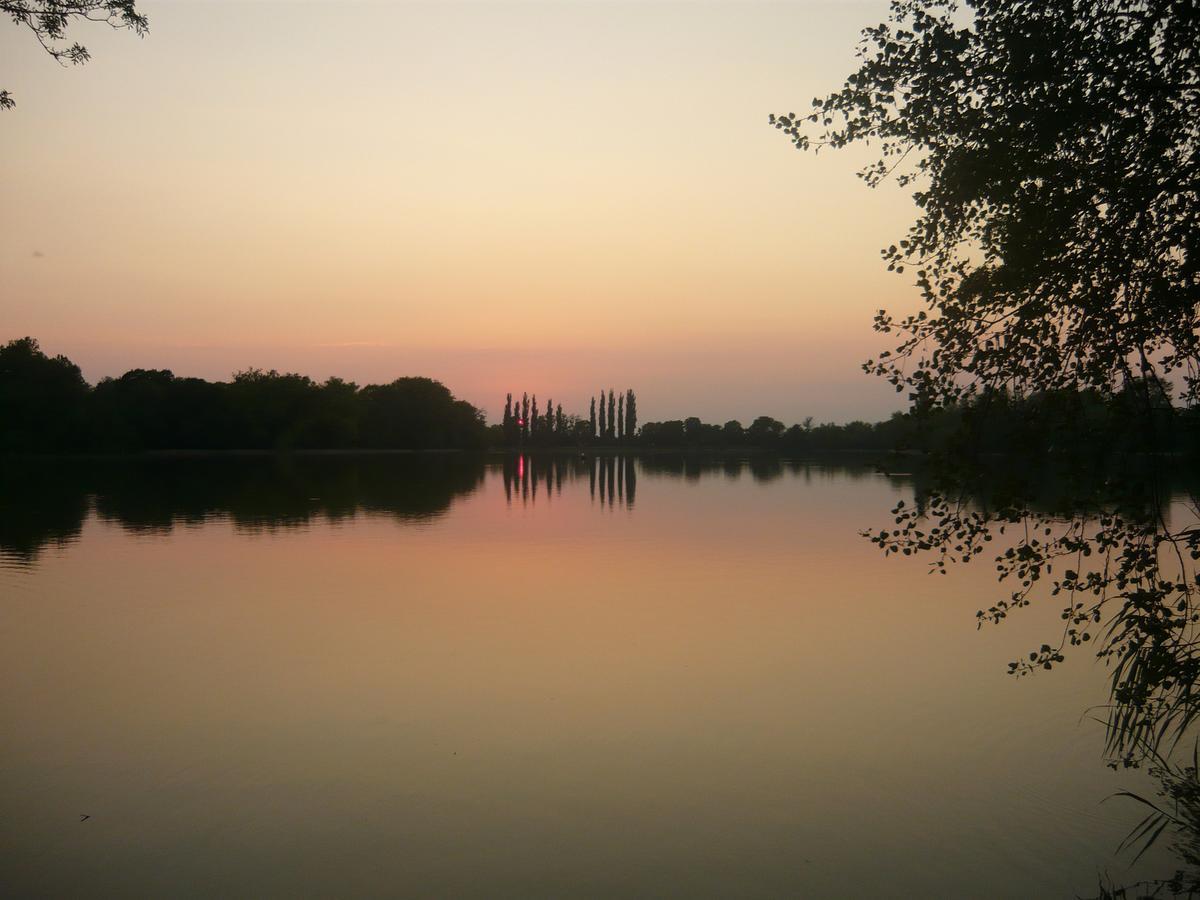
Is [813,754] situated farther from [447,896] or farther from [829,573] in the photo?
[829,573]

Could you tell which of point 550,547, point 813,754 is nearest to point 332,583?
point 550,547

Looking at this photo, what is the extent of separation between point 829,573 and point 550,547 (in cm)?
668

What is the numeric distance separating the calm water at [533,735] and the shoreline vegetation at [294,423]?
2278 centimetres

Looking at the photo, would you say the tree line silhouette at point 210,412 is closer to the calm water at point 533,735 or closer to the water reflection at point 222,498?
the water reflection at point 222,498

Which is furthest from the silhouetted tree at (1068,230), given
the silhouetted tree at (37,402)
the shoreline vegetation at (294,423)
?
the silhouetted tree at (37,402)

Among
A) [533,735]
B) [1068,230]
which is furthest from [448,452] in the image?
[1068,230]

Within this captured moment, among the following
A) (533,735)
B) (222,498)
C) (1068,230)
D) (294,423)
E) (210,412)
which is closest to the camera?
(1068,230)

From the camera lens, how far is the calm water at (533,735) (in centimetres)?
607

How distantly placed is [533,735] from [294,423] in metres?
98.2

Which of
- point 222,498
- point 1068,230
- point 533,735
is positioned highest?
point 1068,230

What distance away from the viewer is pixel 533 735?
8.38 metres

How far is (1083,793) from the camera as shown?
7293 millimetres

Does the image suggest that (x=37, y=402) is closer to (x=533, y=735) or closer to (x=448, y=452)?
(x=448, y=452)

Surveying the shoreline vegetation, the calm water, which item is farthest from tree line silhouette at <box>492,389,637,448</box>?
the calm water
